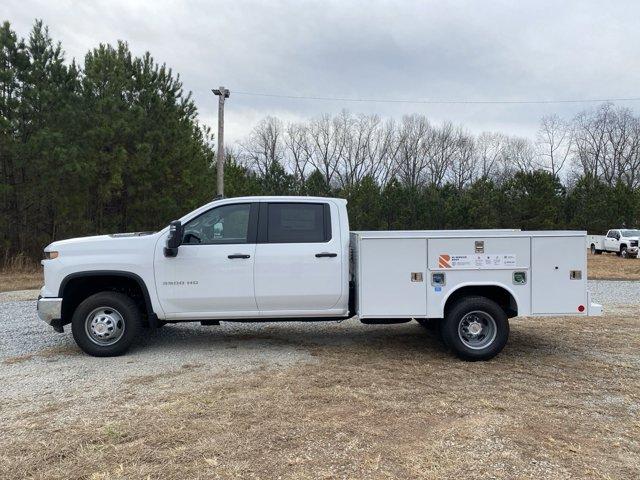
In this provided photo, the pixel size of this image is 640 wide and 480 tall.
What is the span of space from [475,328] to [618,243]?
28.6m

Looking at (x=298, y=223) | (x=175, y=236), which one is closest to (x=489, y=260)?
(x=298, y=223)

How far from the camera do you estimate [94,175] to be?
1677 centimetres

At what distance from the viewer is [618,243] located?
30312mm

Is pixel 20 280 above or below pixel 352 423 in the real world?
above

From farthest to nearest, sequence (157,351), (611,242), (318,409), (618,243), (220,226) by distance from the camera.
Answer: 1. (611,242)
2. (618,243)
3. (157,351)
4. (220,226)
5. (318,409)

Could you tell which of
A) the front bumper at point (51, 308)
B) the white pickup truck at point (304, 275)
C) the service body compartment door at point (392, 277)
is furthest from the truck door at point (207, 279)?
the service body compartment door at point (392, 277)

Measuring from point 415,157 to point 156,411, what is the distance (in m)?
67.9

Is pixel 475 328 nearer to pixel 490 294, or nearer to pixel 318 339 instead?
pixel 490 294

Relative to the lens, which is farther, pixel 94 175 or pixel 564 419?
pixel 94 175

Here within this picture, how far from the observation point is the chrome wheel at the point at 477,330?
6234mm

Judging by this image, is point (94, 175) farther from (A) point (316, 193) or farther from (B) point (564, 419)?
(A) point (316, 193)

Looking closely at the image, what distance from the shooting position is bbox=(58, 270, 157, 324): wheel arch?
6.30 m

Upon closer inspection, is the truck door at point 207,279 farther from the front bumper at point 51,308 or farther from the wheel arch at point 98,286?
the front bumper at point 51,308

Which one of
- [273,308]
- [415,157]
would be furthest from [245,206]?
[415,157]
